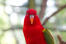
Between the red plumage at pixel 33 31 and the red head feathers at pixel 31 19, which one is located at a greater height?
the red head feathers at pixel 31 19

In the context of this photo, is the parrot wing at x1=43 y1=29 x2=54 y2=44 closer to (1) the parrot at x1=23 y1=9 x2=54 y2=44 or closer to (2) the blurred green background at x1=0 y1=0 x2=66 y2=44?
(1) the parrot at x1=23 y1=9 x2=54 y2=44

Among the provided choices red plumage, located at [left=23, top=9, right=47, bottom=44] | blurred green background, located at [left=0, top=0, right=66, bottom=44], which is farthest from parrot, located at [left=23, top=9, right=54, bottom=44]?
blurred green background, located at [left=0, top=0, right=66, bottom=44]

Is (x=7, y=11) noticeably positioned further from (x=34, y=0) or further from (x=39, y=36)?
(x=39, y=36)

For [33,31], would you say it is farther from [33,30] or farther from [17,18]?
[17,18]

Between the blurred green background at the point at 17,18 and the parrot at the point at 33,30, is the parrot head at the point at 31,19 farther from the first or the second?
the blurred green background at the point at 17,18

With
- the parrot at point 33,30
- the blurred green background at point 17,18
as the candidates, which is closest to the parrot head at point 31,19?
the parrot at point 33,30

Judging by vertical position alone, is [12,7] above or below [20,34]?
above

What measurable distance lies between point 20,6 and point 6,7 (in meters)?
0.16

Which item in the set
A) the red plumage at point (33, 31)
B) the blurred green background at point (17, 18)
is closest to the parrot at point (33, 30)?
the red plumage at point (33, 31)

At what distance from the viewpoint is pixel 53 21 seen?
1.67m

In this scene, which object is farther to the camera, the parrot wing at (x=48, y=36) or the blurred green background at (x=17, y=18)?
the blurred green background at (x=17, y=18)

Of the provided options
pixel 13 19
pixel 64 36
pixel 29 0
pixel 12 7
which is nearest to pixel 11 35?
pixel 13 19

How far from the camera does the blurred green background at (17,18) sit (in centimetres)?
154

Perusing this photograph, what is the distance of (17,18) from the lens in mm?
1632
